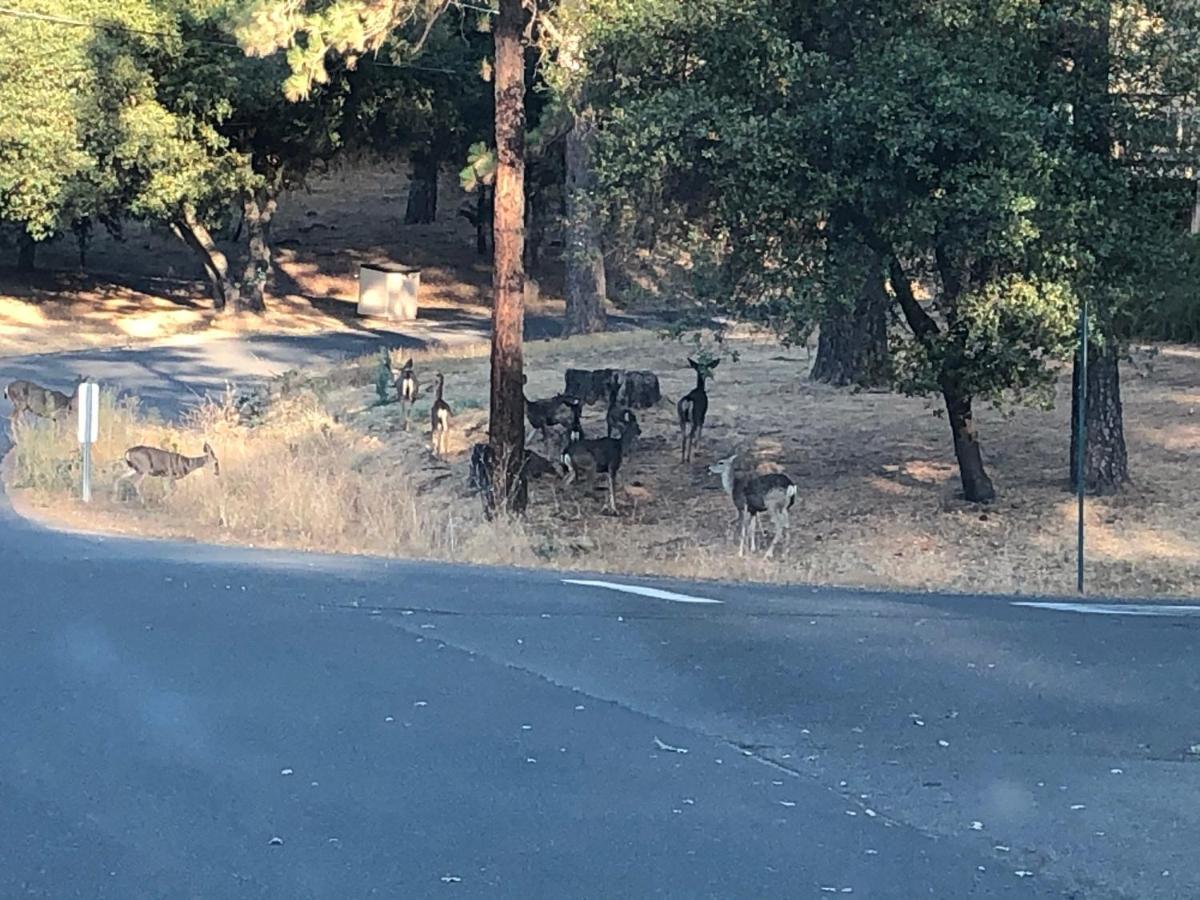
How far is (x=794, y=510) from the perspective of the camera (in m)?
19.3

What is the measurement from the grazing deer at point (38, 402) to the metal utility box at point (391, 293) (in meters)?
24.9

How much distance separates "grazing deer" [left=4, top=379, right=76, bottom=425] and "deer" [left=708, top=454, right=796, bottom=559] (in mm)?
10019

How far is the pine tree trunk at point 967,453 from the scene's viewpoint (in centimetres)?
1844

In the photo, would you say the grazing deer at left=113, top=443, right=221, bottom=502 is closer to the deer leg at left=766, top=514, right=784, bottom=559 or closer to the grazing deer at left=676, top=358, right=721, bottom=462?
the grazing deer at left=676, top=358, right=721, bottom=462

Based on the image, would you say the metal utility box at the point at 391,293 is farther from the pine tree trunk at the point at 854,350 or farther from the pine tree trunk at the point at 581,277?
the pine tree trunk at the point at 854,350

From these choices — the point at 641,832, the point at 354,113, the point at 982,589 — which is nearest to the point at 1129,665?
the point at 641,832

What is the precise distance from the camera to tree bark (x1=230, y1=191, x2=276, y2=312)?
46.1 metres

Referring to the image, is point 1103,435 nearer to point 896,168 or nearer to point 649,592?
point 896,168

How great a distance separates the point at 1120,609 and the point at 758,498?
550 centimetres

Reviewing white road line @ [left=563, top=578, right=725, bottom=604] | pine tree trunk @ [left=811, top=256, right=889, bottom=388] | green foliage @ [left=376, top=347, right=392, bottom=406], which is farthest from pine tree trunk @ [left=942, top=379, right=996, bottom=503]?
green foliage @ [left=376, top=347, right=392, bottom=406]

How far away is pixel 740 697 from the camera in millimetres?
8328

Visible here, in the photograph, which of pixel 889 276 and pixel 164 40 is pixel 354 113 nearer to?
→ pixel 164 40

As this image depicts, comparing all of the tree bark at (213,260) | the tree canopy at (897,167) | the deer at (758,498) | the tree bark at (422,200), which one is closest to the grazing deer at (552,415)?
the deer at (758,498)

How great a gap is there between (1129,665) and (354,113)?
3965cm
